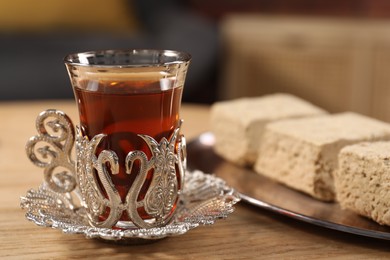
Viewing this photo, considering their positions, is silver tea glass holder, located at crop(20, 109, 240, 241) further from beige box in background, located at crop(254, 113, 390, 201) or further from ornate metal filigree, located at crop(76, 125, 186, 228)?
beige box in background, located at crop(254, 113, 390, 201)

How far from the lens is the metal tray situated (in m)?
0.94

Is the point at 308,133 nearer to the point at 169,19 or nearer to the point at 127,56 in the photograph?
the point at 127,56

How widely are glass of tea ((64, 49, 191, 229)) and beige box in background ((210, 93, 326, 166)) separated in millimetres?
426

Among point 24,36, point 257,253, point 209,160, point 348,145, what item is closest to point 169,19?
point 24,36

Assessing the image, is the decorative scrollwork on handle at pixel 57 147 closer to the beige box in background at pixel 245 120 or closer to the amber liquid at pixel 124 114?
the amber liquid at pixel 124 114

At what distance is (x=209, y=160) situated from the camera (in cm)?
135

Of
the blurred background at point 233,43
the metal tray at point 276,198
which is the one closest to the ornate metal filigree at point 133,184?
the metal tray at point 276,198

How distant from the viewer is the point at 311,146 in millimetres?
1133

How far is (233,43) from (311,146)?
8.70 ft

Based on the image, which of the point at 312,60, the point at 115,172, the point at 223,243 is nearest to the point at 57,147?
the point at 115,172

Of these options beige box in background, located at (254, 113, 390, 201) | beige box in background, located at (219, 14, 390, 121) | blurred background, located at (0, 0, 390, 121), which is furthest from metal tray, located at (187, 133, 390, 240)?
beige box in background, located at (219, 14, 390, 121)

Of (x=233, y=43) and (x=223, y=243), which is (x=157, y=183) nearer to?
(x=223, y=243)

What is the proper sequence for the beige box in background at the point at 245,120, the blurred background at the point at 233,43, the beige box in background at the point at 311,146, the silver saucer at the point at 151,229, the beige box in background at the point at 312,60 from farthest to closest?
the beige box in background at the point at 312,60 < the blurred background at the point at 233,43 < the beige box in background at the point at 245,120 < the beige box in background at the point at 311,146 < the silver saucer at the point at 151,229

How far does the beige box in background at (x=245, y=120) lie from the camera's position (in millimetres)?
1345
